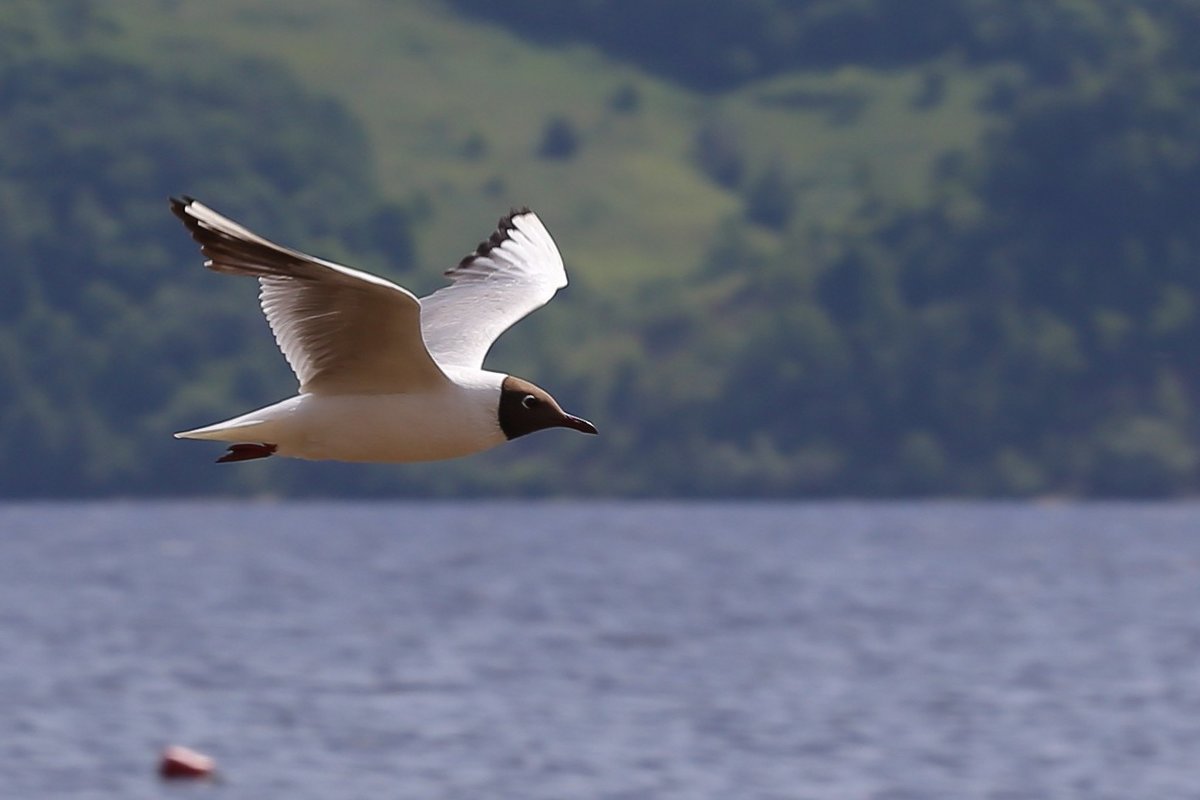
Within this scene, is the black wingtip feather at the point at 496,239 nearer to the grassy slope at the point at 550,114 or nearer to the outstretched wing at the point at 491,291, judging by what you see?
the outstretched wing at the point at 491,291

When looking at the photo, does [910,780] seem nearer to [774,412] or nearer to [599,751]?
[599,751]

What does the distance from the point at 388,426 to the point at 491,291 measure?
2.96 metres

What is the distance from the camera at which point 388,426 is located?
11.3 meters

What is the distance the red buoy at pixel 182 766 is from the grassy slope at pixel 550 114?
11311cm

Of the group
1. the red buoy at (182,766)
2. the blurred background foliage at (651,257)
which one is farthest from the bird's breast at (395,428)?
the blurred background foliage at (651,257)

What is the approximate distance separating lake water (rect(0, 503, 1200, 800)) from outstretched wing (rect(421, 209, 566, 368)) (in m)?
22.4

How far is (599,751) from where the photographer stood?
137ft

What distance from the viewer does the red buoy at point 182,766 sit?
37531mm

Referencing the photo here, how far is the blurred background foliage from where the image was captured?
126938 mm

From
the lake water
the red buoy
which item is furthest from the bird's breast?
the red buoy

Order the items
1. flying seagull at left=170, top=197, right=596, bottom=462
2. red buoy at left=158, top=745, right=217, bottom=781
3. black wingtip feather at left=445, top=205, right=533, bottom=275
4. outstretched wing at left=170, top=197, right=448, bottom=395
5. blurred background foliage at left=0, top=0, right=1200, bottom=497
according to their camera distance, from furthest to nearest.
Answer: blurred background foliage at left=0, top=0, right=1200, bottom=497 < red buoy at left=158, top=745, right=217, bottom=781 < black wingtip feather at left=445, top=205, right=533, bottom=275 < flying seagull at left=170, top=197, right=596, bottom=462 < outstretched wing at left=170, top=197, right=448, bottom=395

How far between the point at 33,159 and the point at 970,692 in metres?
105

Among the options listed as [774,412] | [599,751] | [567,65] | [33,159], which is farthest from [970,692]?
[567,65]

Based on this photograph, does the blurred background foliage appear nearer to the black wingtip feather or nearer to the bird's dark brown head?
the black wingtip feather
